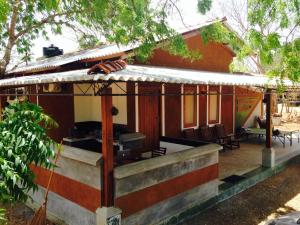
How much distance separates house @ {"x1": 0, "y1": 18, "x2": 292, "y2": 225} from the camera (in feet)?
18.0

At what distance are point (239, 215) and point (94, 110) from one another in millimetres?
6789

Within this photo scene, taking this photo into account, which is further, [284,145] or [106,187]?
[284,145]

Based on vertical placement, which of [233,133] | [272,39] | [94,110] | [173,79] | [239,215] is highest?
[272,39]

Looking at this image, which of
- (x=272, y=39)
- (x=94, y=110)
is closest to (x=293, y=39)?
(x=272, y=39)

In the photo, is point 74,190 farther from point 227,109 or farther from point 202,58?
point 227,109

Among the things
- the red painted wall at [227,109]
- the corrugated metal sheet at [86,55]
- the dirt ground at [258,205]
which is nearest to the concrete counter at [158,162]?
the dirt ground at [258,205]

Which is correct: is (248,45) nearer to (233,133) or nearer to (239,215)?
(239,215)

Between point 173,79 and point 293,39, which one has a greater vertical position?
point 293,39

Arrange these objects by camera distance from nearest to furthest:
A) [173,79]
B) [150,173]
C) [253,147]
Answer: [173,79] < [150,173] < [253,147]

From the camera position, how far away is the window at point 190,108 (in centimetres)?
1207

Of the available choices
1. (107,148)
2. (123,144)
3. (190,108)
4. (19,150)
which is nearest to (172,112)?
(190,108)

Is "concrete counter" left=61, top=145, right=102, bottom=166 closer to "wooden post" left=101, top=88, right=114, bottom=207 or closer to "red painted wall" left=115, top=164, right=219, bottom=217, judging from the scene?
"wooden post" left=101, top=88, right=114, bottom=207

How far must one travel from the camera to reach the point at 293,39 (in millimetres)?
6926

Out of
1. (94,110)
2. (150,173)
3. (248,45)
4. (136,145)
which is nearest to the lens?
(150,173)
